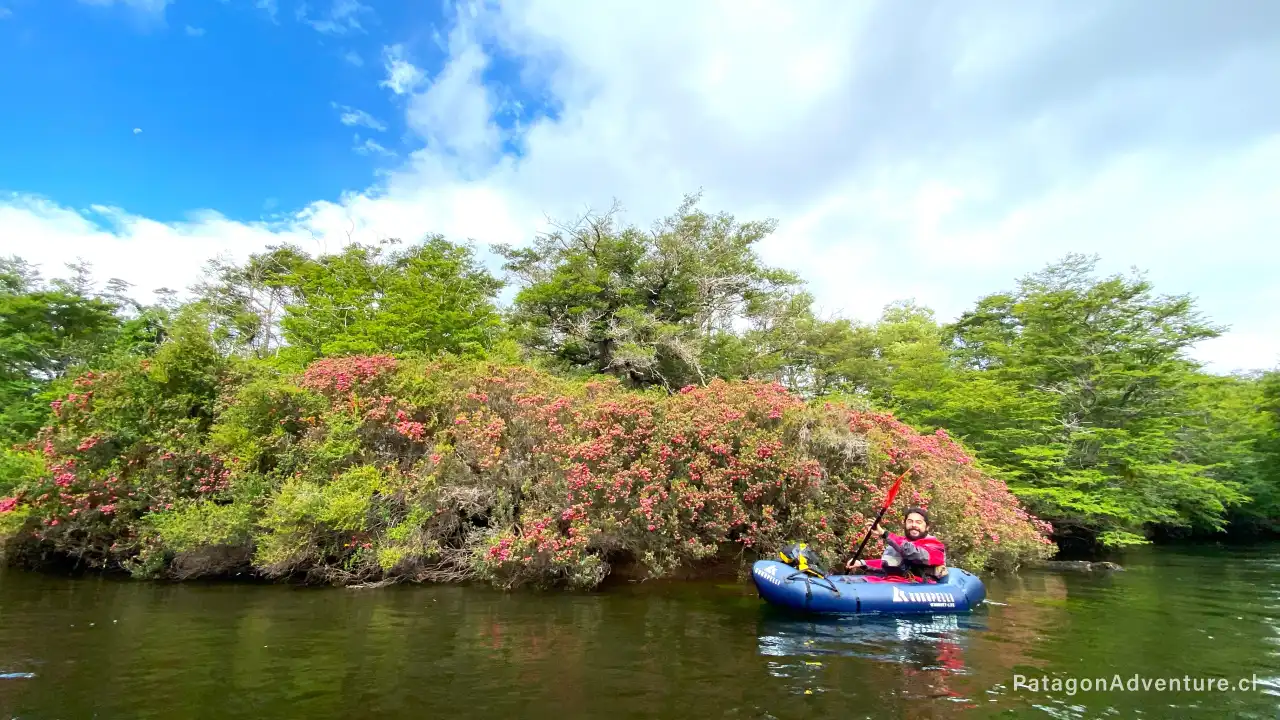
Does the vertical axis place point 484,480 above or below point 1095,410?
below

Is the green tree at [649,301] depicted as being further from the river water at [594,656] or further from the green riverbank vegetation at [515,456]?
the river water at [594,656]

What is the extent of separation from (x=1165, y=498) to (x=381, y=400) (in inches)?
1025

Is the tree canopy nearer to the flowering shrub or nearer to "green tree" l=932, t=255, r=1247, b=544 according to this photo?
"green tree" l=932, t=255, r=1247, b=544

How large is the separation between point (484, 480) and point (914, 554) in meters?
8.37

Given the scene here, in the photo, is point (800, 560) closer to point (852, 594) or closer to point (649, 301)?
point (852, 594)

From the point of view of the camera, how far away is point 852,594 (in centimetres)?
927

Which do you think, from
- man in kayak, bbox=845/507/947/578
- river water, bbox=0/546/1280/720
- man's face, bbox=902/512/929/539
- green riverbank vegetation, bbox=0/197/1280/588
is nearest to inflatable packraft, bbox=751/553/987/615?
river water, bbox=0/546/1280/720

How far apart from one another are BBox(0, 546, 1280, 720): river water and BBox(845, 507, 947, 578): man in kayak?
933mm

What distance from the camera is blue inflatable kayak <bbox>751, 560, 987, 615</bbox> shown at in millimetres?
9242

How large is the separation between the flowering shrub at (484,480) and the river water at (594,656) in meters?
1.03

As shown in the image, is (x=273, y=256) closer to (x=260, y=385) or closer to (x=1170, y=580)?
(x=260, y=385)

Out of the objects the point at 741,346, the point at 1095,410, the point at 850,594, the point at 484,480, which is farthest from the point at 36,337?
the point at 1095,410

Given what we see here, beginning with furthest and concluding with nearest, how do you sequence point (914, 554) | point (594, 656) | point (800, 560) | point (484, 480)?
point (484, 480) → point (914, 554) → point (800, 560) → point (594, 656)

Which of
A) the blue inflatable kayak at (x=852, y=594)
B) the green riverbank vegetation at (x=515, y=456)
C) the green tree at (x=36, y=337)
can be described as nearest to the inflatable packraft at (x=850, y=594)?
the blue inflatable kayak at (x=852, y=594)
